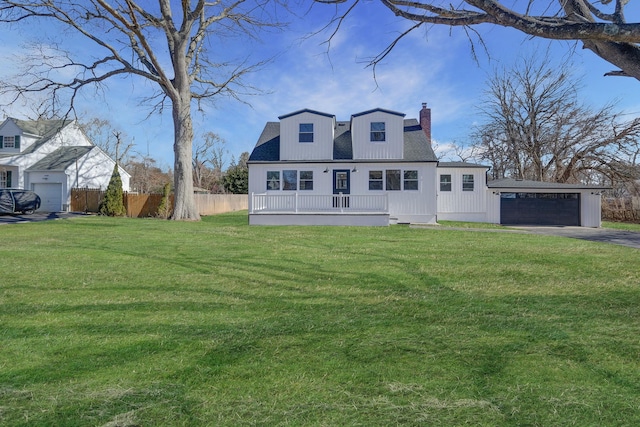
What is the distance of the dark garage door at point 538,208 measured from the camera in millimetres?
18797

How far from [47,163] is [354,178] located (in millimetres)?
23720

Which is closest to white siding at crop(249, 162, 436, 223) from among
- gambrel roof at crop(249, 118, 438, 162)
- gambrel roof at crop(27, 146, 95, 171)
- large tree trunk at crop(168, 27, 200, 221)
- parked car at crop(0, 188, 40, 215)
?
gambrel roof at crop(249, 118, 438, 162)

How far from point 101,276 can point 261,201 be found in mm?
11032

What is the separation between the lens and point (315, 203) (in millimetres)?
16328

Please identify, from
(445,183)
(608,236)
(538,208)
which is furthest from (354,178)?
(538,208)

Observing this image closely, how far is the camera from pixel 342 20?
5.24m

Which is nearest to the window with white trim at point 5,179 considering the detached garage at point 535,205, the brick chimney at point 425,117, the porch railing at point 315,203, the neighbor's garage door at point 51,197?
the neighbor's garage door at point 51,197

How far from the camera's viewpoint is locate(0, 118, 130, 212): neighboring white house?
80.2 feet

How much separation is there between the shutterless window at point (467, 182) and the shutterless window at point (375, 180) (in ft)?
17.6

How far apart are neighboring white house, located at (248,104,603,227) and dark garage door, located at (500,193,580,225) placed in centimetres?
11

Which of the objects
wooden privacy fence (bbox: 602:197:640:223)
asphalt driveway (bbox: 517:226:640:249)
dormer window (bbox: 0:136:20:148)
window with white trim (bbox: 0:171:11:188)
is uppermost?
dormer window (bbox: 0:136:20:148)

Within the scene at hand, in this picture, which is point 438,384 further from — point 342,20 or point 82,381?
point 342,20

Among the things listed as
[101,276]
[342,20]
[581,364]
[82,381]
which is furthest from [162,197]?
[581,364]

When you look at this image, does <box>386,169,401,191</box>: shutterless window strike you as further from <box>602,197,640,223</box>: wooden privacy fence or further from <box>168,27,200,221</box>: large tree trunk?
<box>602,197,640,223</box>: wooden privacy fence
